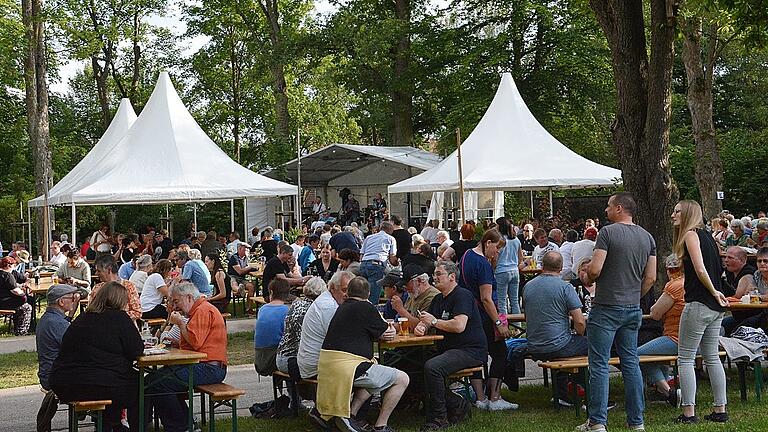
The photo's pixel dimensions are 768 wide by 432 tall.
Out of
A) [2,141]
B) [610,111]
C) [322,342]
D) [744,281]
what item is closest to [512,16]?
[610,111]

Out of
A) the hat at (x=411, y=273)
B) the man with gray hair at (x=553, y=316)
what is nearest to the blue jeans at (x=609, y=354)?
the man with gray hair at (x=553, y=316)

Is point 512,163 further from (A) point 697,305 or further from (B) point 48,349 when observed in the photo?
(B) point 48,349

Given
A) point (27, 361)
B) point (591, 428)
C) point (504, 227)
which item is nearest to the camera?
point (591, 428)

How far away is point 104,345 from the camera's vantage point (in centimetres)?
689

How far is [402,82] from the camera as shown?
112 feet

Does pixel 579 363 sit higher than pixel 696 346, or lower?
lower

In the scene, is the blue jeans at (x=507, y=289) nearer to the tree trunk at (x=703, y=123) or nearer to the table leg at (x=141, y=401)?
the table leg at (x=141, y=401)

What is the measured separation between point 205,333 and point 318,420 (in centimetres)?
113

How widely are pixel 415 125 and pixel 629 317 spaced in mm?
32531

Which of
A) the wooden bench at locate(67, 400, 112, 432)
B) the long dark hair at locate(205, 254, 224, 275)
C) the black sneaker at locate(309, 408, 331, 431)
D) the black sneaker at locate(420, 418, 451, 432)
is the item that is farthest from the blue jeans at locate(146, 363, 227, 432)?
the long dark hair at locate(205, 254, 224, 275)

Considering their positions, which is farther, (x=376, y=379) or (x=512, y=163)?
(x=512, y=163)

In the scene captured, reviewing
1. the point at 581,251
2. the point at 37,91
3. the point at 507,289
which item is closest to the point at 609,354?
the point at 507,289

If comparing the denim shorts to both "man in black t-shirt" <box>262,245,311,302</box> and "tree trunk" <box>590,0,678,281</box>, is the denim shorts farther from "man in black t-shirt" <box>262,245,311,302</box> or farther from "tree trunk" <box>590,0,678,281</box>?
"man in black t-shirt" <box>262,245,311,302</box>

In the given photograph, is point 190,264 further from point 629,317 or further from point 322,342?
point 629,317
